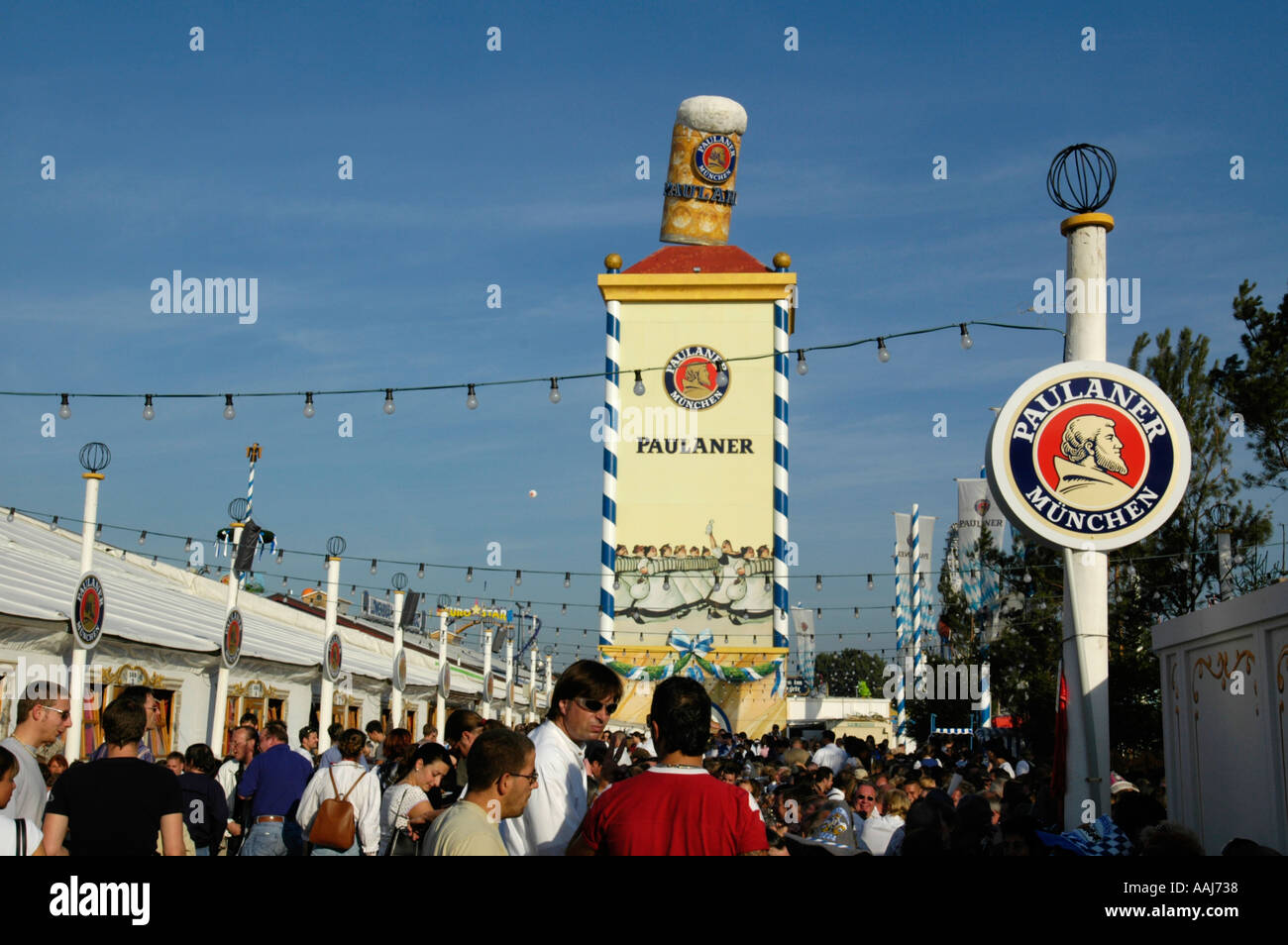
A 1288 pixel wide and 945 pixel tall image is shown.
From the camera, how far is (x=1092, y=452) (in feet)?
28.0

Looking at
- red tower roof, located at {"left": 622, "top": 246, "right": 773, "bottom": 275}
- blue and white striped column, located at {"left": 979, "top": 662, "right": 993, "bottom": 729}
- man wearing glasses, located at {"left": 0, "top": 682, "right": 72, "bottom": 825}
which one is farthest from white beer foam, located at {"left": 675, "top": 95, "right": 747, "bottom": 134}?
man wearing glasses, located at {"left": 0, "top": 682, "right": 72, "bottom": 825}

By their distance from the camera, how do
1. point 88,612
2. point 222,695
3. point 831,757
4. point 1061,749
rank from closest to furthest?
1. point 1061,749
2. point 88,612
3. point 831,757
4. point 222,695

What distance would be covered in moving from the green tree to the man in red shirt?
50.0 feet

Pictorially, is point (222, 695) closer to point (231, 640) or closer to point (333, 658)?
point (231, 640)

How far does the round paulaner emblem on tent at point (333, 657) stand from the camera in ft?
70.9

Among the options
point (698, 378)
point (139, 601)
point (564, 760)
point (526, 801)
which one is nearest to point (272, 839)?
point (564, 760)

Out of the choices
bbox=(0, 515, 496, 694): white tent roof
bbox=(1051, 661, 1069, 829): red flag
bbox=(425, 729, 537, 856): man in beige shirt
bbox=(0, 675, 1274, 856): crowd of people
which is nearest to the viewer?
bbox=(0, 675, 1274, 856): crowd of people

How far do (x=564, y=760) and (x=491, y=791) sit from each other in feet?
1.78

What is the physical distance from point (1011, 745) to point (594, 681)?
28.6m

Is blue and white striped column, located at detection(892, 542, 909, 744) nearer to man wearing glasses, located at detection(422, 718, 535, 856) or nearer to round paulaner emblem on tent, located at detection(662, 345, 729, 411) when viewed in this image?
round paulaner emblem on tent, located at detection(662, 345, 729, 411)

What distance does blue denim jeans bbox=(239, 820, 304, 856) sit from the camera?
9492 mm
